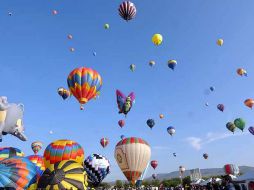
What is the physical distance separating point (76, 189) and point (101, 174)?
12.8 metres

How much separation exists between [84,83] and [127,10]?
7.69 meters

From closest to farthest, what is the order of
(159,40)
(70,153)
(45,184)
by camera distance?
(45,184) < (70,153) < (159,40)

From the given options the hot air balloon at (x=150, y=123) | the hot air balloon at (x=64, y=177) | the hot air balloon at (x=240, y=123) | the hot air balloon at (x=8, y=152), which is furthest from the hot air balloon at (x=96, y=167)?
the hot air balloon at (x=240, y=123)

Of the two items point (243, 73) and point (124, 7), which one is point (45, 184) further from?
point (243, 73)

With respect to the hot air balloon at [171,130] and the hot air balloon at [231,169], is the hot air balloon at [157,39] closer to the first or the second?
the hot air balloon at [171,130]

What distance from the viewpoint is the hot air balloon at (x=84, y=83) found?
2458 cm

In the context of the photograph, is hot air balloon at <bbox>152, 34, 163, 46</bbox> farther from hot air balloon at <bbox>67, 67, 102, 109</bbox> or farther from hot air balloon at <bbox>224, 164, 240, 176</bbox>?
hot air balloon at <bbox>224, 164, 240, 176</bbox>

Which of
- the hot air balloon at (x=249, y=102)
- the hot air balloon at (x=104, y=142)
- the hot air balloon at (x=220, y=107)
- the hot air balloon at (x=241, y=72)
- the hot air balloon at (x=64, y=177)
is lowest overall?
the hot air balloon at (x=64, y=177)

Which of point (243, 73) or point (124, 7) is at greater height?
point (124, 7)

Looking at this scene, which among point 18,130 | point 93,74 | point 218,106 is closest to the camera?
point 18,130

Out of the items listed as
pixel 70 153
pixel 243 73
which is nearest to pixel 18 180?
pixel 70 153

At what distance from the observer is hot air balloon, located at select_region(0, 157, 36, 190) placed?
1148cm

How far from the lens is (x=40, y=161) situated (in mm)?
18969

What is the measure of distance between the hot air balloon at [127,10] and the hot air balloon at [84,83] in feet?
19.4
